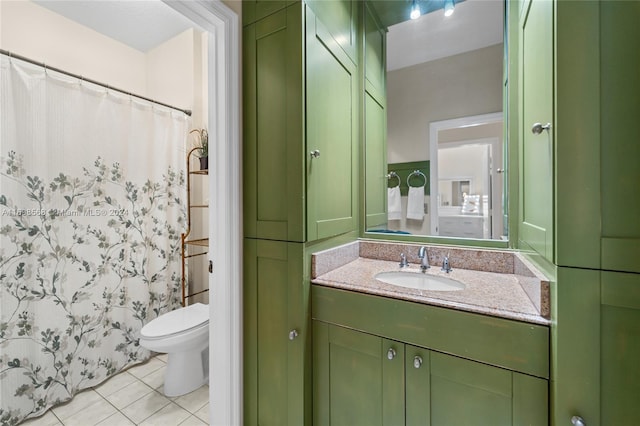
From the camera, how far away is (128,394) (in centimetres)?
168

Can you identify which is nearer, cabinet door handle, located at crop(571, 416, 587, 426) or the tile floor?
cabinet door handle, located at crop(571, 416, 587, 426)

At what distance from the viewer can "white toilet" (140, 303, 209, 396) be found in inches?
62.1

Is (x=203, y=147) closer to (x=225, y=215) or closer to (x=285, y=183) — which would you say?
(x=225, y=215)

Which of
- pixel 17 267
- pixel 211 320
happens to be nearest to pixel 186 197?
pixel 17 267

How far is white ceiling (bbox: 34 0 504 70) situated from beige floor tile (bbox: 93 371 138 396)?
7.17 feet

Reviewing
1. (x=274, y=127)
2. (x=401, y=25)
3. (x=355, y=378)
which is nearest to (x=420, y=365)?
(x=355, y=378)

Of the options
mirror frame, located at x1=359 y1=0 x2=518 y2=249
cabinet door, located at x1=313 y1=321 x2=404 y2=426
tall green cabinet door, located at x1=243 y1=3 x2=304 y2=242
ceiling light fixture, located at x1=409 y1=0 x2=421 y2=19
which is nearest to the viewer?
cabinet door, located at x1=313 y1=321 x2=404 y2=426

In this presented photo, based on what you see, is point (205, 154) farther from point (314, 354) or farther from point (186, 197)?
point (314, 354)

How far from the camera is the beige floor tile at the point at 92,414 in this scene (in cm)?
147

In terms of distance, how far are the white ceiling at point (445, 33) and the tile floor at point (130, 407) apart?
234cm

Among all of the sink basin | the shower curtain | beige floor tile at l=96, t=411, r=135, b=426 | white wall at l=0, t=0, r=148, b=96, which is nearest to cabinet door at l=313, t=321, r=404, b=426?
the sink basin

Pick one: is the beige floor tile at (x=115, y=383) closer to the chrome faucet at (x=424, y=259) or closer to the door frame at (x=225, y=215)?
the door frame at (x=225, y=215)

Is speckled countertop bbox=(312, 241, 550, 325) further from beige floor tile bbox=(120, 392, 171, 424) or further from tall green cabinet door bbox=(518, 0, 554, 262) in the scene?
beige floor tile bbox=(120, 392, 171, 424)

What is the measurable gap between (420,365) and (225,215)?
97 centimetres
